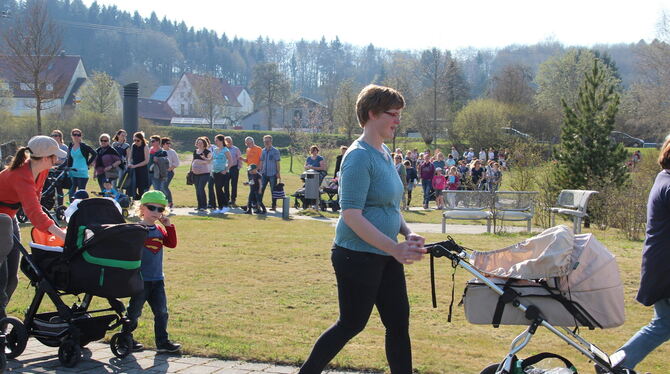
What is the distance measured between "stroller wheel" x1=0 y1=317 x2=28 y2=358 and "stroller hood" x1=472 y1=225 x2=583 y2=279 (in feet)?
11.9

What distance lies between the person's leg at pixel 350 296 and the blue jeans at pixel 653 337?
1.80m

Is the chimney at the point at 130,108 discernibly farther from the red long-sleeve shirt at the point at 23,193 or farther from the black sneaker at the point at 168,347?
the black sneaker at the point at 168,347

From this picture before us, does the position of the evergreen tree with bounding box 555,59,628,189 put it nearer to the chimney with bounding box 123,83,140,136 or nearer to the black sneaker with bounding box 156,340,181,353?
the chimney with bounding box 123,83,140,136

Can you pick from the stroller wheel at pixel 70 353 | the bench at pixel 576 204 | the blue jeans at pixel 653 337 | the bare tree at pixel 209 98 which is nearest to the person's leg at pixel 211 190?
the bench at pixel 576 204

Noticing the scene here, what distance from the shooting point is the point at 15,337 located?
5.82m

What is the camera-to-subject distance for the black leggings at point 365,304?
4.31 metres

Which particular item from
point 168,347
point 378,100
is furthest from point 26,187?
point 378,100

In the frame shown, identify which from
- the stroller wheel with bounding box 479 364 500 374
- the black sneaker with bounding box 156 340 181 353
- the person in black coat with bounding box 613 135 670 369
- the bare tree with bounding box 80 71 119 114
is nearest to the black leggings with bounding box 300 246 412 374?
the stroller wheel with bounding box 479 364 500 374

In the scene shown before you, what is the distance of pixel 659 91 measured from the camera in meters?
62.8

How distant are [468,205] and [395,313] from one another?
39.7 feet

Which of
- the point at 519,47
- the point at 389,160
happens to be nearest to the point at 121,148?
the point at 389,160

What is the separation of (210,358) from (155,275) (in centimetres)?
86

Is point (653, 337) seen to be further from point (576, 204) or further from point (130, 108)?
point (130, 108)

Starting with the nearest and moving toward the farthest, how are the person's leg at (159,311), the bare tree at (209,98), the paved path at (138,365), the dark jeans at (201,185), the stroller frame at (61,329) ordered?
the paved path at (138,365), the stroller frame at (61,329), the person's leg at (159,311), the dark jeans at (201,185), the bare tree at (209,98)
